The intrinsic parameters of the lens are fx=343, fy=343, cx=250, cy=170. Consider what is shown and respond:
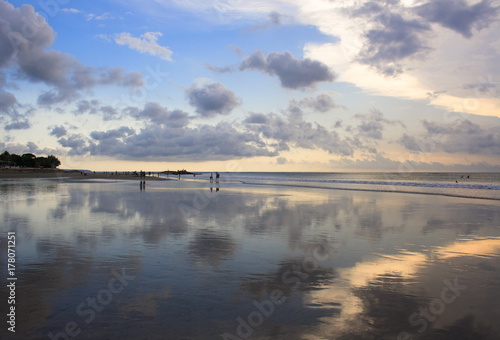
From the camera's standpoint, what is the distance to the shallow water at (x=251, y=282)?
6551 millimetres

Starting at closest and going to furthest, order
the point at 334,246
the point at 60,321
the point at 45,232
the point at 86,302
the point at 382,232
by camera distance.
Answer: the point at 60,321, the point at 86,302, the point at 334,246, the point at 45,232, the point at 382,232

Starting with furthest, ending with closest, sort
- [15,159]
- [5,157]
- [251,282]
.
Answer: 1. [15,159]
2. [5,157]
3. [251,282]

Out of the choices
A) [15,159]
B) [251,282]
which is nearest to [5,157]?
[15,159]

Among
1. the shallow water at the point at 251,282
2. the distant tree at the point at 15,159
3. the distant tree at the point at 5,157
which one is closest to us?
the shallow water at the point at 251,282

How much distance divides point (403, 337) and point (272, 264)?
16.9 feet

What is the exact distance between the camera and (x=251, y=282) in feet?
30.0

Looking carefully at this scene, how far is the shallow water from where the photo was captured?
655 centimetres

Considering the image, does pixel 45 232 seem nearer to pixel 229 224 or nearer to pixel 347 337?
pixel 229 224

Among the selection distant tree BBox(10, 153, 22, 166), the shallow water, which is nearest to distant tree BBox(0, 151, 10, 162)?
distant tree BBox(10, 153, 22, 166)

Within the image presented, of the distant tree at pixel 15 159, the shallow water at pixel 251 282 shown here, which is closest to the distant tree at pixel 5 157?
the distant tree at pixel 15 159

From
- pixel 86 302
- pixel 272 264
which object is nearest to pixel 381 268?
pixel 272 264

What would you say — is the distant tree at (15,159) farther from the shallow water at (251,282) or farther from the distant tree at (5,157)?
the shallow water at (251,282)

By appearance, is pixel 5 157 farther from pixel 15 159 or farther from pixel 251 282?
pixel 251 282

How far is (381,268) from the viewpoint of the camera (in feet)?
35.1
